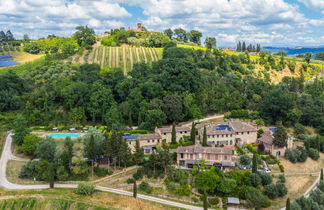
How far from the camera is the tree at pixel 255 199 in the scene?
3203 centimetres

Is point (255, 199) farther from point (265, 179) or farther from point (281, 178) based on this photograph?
point (281, 178)

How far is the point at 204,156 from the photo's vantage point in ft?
132

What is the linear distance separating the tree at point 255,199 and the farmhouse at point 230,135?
13.9 meters

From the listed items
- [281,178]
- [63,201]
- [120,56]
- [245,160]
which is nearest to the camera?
[63,201]

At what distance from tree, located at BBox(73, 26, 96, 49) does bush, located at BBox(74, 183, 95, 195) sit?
68.1m

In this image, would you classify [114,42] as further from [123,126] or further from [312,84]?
[312,84]

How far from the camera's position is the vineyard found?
82.3m

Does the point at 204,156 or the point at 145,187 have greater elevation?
the point at 204,156

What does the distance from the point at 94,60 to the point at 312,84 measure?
71705 millimetres

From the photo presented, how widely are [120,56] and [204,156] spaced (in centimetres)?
5908

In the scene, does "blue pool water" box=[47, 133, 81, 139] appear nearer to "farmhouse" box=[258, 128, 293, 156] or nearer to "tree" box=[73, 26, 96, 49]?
"farmhouse" box=[258, 128, 293, 156]

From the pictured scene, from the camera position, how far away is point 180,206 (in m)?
32.8

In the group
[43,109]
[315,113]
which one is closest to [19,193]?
[43,109]

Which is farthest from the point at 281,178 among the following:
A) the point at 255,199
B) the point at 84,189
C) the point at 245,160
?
the point at 84,189
